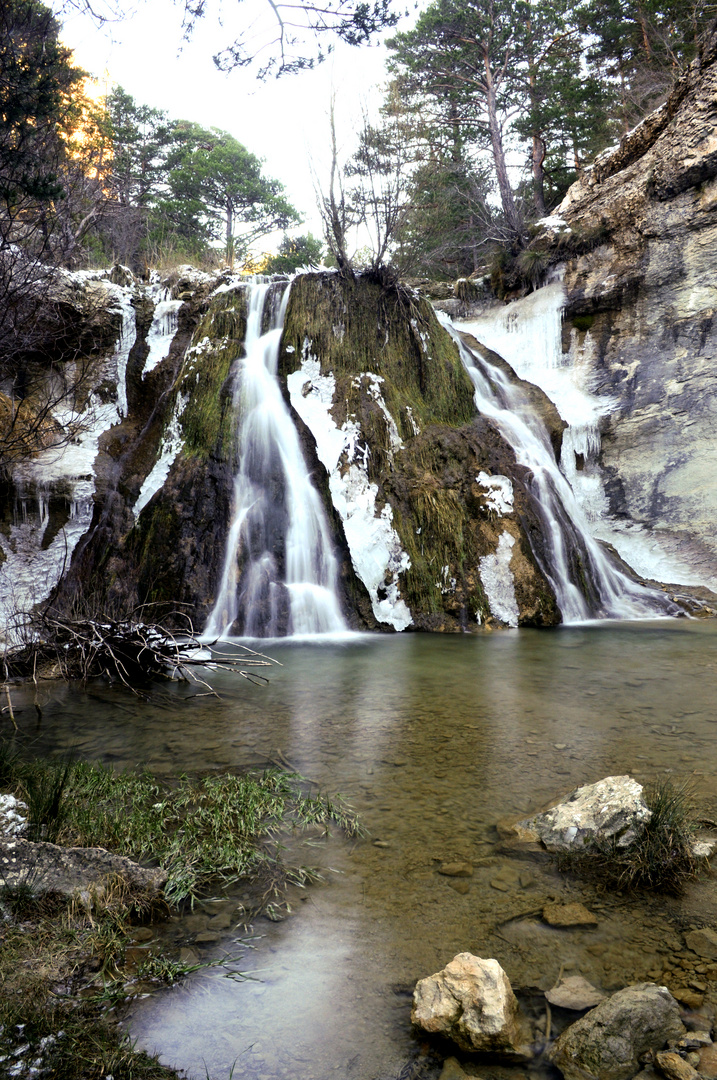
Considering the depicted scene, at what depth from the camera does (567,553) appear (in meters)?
9.12

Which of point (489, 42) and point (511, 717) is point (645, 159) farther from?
point (511, 717)

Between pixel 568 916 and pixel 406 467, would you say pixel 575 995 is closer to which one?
pixel 568 916

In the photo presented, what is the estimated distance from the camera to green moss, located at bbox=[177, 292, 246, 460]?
9.11 metres

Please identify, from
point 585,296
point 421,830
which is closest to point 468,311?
point 585,296

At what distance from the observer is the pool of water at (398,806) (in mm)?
1718

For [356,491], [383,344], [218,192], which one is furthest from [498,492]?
[218,192]

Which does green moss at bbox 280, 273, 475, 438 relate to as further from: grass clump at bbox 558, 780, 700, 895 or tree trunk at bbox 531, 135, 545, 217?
tree trunk at bbox 531, 135, 545, 217

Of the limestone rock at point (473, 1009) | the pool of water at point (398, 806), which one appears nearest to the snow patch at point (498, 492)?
the pool of water at point (398, 806)

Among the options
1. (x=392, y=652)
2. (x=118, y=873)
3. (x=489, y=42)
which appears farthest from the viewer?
(x=489, y=42)

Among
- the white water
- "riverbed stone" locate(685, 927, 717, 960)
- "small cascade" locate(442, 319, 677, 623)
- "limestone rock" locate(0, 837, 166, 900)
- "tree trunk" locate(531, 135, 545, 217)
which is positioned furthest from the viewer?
"tree trunk" locate(531, 135, 545, 217)

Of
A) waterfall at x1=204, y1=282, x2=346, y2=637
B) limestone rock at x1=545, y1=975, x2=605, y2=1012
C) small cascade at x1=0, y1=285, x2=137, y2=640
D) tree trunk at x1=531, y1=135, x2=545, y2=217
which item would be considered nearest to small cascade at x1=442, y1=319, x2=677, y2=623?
waterfall at x1=204, y1=282, x2=346, y2=637

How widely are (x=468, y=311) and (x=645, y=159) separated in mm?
4420

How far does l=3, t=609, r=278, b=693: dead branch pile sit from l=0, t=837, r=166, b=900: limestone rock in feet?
9.09

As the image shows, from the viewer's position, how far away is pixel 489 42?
56.1 feet
